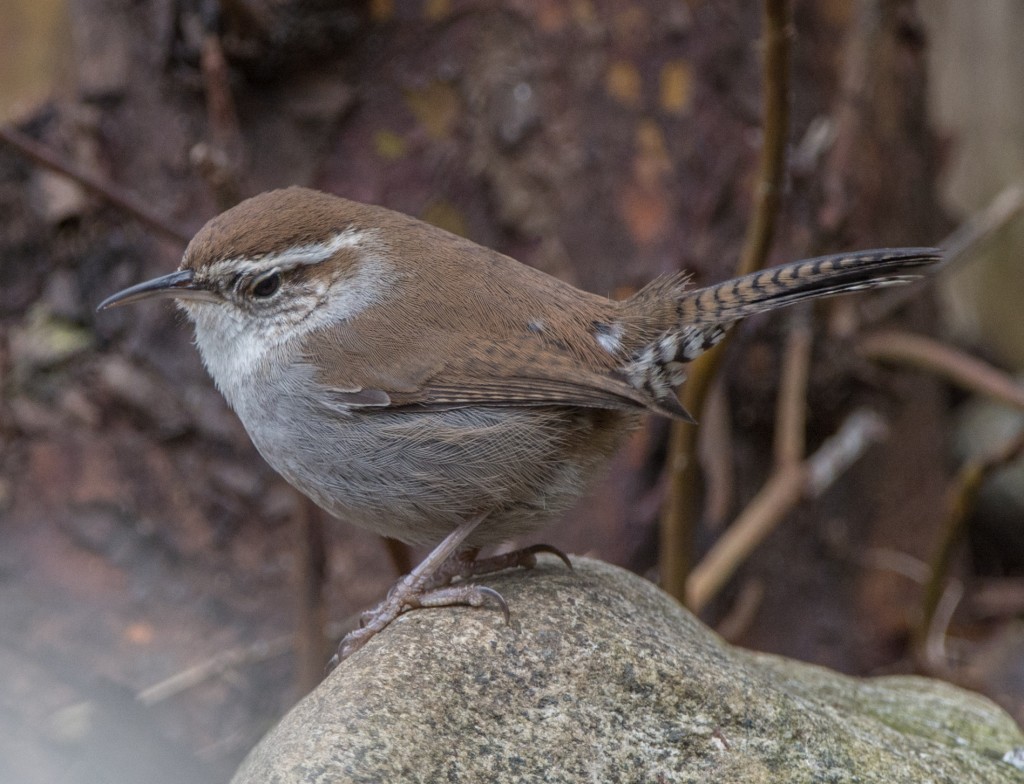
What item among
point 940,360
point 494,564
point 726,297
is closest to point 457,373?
point 494,564

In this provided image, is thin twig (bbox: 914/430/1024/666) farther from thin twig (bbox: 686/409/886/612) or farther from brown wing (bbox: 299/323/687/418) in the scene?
brown wing (bbox: 299/323/687/418)

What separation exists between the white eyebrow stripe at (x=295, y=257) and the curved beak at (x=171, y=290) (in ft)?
0.22

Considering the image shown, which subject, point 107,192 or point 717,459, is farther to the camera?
point 717,459

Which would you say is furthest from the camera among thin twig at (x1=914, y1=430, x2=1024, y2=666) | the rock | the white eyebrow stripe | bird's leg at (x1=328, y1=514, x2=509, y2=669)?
thin twig at (x1=914, y1=430, x2=1024, y2=666)

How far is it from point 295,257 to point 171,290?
36 cm

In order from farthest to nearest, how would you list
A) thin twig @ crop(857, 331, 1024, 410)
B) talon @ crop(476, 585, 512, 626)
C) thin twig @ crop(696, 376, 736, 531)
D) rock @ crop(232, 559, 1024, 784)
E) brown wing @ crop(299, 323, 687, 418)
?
1. thin twig @ crop(696, 376, 736, 531)
2. thin twig @ crop(857, 331, 1024, 410)
3. brown wing @ crop(299, 323, 687, 418)
4. talon @ crop(476, 585, 512, 626)
5. rock @ crop(232, 559, 1024, 784)

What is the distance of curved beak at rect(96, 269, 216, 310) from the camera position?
10.5 ft

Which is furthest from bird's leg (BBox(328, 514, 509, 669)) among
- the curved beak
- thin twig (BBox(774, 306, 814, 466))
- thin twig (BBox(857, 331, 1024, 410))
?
thin twig (BBox(857, 331, 1024, 410))

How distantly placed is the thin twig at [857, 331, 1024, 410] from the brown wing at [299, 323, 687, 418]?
2.44 metres

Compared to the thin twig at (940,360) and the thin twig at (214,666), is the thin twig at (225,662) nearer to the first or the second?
the thin twig at (214,666)

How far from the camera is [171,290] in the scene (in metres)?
3.22

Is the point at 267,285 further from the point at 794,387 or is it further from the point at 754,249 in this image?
the point at 794,387

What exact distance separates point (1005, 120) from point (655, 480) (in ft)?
18.5

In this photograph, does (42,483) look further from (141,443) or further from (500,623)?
(500,623)
